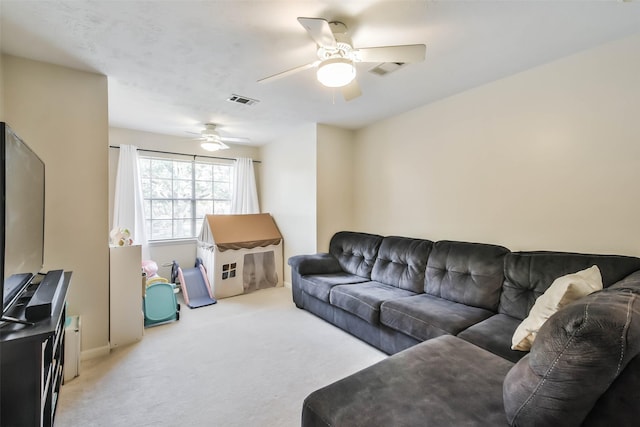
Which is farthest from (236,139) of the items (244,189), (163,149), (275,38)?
(275,38)

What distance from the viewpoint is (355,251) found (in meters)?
3.56

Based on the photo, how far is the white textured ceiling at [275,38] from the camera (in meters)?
1.63

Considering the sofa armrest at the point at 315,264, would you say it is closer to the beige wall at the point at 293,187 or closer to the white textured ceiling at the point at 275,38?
the beige wall at the point at 293,187

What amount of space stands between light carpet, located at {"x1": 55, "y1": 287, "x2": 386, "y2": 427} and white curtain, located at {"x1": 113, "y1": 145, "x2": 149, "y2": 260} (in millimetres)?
1633

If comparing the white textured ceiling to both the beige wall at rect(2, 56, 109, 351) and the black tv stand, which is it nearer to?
the beige wall at rect(2, 56, 109, 351)

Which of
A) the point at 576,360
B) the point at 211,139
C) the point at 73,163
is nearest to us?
the point at 576,360

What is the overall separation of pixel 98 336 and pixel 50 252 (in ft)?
2.68

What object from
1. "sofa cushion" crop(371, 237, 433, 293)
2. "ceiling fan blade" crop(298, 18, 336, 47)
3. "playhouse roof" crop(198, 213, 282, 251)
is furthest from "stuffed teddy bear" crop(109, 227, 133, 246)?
"sofa cushion" crop(371, 237, 433, 293)

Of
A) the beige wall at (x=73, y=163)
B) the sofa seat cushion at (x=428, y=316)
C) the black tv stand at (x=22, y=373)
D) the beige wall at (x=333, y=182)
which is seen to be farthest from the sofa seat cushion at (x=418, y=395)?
the beige wall at (x=333, y=182)

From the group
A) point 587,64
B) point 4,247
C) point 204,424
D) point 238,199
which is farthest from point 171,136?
point 587,64

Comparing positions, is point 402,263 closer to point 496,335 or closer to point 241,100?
point 496,335

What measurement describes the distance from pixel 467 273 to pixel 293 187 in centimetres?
273

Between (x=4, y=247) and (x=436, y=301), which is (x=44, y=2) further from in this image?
(x=436, y=301)

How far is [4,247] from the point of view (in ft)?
3.59
